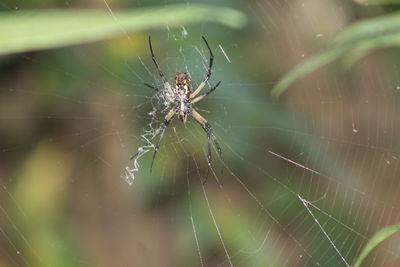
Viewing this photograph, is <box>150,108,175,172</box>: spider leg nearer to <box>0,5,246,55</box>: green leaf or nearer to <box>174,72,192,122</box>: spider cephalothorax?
<box>174,72,192,122</box>: spider cephalothorax

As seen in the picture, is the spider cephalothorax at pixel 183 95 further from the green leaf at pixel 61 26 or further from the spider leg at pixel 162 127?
the green leaf at pixel 61 26

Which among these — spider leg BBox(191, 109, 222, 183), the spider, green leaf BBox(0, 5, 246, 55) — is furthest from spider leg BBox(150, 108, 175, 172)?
green leaf BBox(0, 5, 246, 55)

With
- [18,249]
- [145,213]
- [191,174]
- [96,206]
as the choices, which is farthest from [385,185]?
[18,249]

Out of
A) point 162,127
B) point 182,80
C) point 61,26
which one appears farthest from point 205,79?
point 61,26

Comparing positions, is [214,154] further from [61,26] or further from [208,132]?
[61,26]

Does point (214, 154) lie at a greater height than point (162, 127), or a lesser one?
lesser

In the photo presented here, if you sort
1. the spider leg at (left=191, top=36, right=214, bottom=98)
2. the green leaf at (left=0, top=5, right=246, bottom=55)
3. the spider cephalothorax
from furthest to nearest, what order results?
the spider cephalothorax, the spider leg at (left=191, top=36, right=214, bottom=98), the green leaf at (left=0, top=5, right=246, bottom=55)

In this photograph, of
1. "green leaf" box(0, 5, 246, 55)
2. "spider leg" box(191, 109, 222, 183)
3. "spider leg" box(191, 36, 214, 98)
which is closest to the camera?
"green leaf" box(0, 5, 246, 55)

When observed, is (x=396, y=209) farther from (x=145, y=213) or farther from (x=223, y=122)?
(x=145, y=213)
